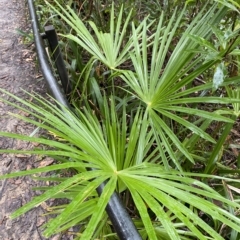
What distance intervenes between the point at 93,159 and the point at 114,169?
10cm

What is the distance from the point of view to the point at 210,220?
158cm

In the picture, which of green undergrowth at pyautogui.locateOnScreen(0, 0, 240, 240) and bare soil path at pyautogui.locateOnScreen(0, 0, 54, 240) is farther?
bare soil path at pyautogui.locateOnScreen(0, 0, 54, 240)

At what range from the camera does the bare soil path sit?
1.86m

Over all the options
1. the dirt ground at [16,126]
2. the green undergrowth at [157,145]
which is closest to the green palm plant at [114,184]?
the green undergrowth at [157,145]

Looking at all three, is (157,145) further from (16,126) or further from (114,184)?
(16,126)

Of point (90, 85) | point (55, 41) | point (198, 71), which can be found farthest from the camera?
point (90, 85)

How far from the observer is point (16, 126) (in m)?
2.53

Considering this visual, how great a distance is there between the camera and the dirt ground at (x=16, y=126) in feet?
6.12

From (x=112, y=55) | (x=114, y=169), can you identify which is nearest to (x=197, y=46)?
(x=112, y=55)

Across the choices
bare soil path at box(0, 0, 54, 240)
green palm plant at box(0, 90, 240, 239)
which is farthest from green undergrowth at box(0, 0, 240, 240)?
bare soil path at box(0, 0, 54, 240)

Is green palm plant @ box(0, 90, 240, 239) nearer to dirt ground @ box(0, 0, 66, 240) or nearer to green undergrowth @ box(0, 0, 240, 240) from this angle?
green undergrowth @ box(0, 0, 240, 240)

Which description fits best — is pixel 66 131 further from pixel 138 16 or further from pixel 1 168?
pixel 138 16

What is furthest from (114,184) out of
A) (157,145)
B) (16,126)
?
(16,126)

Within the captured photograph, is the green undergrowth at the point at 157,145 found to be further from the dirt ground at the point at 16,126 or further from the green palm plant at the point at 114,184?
the dirt ground at the point at 16,126
